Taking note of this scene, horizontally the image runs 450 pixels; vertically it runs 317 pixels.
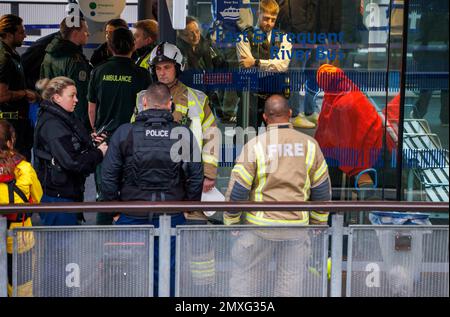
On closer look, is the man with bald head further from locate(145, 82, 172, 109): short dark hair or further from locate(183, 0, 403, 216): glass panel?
locate(183, 0, 403, 216): glass panel

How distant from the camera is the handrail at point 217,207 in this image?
5531 millimetres

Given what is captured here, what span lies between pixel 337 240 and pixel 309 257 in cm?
21

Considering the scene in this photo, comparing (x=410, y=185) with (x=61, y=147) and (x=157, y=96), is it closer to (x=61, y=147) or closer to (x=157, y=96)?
(x=157, y=96)

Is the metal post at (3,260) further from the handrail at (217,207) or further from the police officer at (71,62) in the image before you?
the police officer at (71,62)

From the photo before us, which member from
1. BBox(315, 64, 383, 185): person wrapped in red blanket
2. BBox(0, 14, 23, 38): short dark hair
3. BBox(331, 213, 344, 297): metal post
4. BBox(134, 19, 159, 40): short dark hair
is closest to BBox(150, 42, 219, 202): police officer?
BBox(315, 64, 383, 185): person wrapped in red blanket

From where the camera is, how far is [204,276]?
566 centimetres

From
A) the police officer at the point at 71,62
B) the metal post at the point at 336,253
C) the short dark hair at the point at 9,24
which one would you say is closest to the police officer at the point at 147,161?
the metal post at the point at 336,253

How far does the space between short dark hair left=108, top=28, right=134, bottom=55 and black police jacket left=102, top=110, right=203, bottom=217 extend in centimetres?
164

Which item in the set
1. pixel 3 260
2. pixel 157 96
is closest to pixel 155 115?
pixel 157 96

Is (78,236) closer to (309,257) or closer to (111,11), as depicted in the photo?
(309,257)

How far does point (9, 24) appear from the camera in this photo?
8.63m

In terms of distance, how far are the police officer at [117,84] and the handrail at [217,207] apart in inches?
84.0

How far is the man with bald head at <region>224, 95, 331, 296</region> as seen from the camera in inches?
224
